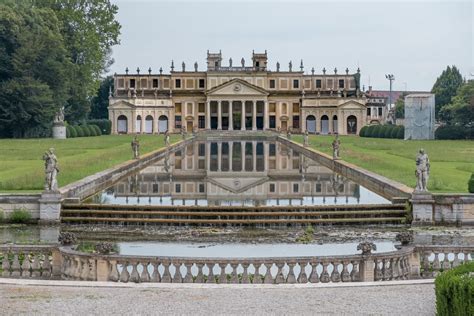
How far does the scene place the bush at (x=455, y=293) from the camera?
7.55 metres

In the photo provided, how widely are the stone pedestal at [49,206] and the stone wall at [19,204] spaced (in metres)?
0.19

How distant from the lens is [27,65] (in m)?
61.9

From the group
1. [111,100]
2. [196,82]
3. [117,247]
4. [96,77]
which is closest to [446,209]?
[117,247]

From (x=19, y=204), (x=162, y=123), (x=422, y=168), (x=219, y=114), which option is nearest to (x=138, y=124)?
(x=162, y=123)

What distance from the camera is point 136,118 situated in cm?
10750

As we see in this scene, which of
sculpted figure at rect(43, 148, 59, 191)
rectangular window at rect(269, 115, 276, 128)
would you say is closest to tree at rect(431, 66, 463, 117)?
rectangular window at rect(269, 115, 276, 128)

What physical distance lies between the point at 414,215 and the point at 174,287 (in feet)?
35.8

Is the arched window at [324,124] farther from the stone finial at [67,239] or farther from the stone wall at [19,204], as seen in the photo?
the stone finial at [67,239]

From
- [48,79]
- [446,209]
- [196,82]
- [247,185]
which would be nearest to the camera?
[446,209]

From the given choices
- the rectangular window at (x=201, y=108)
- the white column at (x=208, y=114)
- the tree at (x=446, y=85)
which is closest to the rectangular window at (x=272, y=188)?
the tree at (x=446, y=85)

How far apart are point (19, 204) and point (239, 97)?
310 ft

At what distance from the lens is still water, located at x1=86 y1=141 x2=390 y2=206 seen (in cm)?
2319

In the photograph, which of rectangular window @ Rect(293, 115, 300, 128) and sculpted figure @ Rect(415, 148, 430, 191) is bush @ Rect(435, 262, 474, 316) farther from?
rectangular window @ Rect(293, 115, 300, 128)

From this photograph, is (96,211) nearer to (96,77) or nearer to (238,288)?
(238,288)
